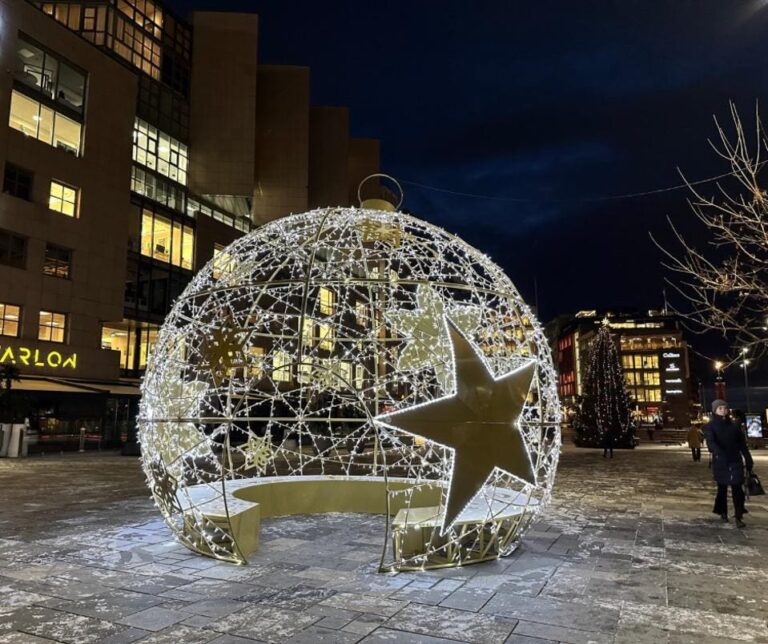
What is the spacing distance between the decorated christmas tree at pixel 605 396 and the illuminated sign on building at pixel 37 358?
2293 cm

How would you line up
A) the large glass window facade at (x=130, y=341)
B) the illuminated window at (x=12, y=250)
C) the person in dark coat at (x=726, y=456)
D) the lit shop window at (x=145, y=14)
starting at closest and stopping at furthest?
the person in dark coat at (x=726, y=456), the illuminated window at (x=12, y=250), the large glass window facade at (x=130, y=341), the lit shop window at (x=145, y=14)

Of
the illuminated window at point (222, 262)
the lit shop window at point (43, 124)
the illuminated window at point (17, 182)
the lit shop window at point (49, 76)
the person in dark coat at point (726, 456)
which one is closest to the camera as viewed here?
the illuminated window at point (222, 262)

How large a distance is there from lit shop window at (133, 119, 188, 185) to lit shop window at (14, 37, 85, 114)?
454cm

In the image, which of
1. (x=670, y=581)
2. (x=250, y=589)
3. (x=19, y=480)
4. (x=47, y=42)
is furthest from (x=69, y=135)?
(x=670, y=581)

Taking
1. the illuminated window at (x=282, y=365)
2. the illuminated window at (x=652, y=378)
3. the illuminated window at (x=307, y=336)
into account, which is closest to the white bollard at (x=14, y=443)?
the illuminated window at (x=282, y=365)

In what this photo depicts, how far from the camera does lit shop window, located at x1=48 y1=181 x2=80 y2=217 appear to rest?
25.5 meters

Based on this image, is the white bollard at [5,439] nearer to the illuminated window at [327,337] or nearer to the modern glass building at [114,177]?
the modern glass building at [114,177]

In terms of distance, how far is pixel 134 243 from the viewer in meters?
31.0

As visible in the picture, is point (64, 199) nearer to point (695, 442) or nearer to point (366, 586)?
point (366, 586)

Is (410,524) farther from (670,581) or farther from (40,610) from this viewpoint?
(40,610)

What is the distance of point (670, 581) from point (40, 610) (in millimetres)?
5376

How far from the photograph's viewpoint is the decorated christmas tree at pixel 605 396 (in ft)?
84.7

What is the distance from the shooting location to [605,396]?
2605cm

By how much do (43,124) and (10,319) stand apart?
8826 millimetres
